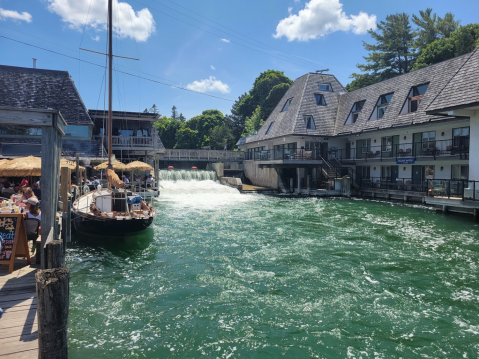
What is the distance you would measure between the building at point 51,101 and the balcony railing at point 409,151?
22696 millimetres

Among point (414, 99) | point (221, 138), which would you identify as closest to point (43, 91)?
point (414, 99)

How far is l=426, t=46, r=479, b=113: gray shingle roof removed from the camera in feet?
59.0

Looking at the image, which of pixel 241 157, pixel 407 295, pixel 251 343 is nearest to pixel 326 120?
pixel 241 157

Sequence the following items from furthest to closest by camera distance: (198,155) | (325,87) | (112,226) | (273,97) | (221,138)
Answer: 1. (221,138)
2. (273,97)
3. (198,155)
4. (325,87)
5. (112,226)

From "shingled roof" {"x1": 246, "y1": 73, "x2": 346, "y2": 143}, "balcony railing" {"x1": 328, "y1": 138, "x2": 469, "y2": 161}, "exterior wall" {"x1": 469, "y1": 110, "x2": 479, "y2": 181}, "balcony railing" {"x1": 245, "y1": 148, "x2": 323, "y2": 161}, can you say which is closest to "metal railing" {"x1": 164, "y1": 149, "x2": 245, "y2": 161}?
"shingled roof" {"x1": 246, "y1": 73, "x2": 346, "y2": 143}

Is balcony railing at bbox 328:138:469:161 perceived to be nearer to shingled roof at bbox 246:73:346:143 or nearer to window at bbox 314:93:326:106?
shingled roof at bbox 246:73:346:143

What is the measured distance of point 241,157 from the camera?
4528 centimetres

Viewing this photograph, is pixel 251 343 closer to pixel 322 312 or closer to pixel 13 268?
pixel 322 312

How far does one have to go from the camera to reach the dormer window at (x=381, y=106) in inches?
1218

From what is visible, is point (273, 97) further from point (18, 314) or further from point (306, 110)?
point (18, 314)

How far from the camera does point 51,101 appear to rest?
86.6 ft

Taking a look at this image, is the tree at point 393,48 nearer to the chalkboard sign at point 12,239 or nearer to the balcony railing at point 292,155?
the balcony railing at point 292,155

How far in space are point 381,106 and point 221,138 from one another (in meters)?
40.6

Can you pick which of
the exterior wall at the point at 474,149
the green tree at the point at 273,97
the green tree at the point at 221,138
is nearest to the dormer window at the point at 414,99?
the exterior wall at the point at 474,149
